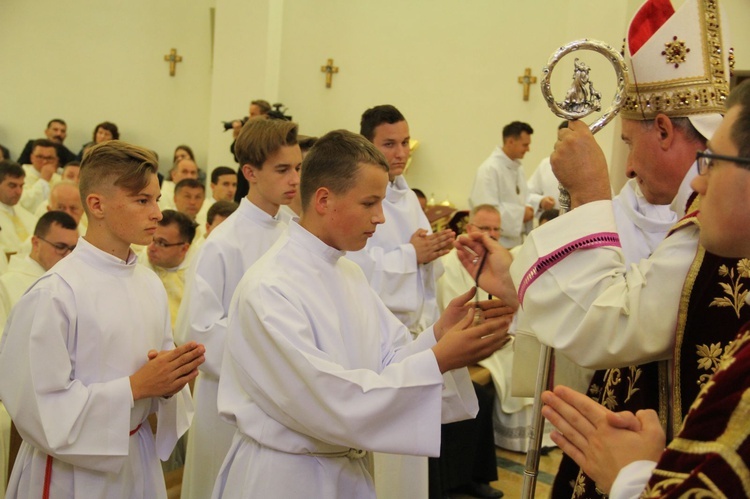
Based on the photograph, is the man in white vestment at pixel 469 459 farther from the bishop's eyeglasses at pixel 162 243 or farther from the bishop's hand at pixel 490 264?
the bishop's hand at pixel 490 264

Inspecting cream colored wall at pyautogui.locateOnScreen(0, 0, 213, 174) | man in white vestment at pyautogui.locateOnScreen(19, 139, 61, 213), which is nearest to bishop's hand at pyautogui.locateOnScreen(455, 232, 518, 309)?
man in white vestment at pyautogui.locateOnScreen(19, 139, 61, 213)

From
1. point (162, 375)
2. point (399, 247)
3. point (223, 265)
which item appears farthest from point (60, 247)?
point (162, 375)

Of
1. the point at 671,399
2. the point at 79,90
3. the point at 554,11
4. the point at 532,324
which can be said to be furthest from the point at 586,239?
the point at 79,90

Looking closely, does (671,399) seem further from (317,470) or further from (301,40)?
(301,40)

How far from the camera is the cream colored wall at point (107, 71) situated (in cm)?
1443

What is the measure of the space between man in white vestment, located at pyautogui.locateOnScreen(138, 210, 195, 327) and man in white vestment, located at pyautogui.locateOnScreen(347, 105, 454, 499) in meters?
1.91

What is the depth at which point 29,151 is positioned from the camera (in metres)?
12.9

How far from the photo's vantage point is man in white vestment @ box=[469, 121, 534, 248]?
32.7ft

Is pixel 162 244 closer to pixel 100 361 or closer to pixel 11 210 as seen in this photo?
pixel 100 361

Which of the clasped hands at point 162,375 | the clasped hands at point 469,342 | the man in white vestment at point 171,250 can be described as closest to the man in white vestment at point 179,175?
the man in white vestment at point 171,250

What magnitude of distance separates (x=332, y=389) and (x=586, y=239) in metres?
0.80

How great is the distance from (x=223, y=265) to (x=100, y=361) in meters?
1.07

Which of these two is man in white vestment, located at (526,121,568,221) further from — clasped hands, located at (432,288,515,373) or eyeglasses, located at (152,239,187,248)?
clasped hands, located at (432,288,515,373)

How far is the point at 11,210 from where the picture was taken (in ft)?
30.9
